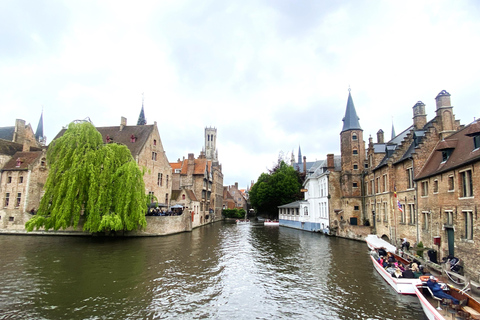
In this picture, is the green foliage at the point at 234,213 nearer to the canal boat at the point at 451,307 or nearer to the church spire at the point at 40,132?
the church spire at the point at 40,132

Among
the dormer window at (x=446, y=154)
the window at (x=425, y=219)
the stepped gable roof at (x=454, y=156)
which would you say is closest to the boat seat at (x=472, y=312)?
the stepped gable roof at (x=454, y=156)

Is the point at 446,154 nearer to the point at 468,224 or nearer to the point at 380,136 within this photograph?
the point at 468,224

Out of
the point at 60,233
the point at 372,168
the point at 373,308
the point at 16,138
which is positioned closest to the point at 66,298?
the point at 373,308

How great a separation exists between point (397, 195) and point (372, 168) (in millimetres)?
6912

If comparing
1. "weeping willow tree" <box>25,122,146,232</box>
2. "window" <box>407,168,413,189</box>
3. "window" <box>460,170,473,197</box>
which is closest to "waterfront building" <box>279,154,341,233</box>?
"window" <box>407,168,413,189</box>

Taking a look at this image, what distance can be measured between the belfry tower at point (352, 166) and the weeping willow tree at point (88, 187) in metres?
23.5

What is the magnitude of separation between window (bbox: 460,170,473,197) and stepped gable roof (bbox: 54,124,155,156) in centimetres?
3230

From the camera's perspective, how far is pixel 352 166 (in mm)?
33688

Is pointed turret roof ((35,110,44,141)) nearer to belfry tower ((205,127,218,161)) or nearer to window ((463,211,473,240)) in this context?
belfry tower ((205,127,218,161))

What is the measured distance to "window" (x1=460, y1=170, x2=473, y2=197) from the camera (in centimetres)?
1378

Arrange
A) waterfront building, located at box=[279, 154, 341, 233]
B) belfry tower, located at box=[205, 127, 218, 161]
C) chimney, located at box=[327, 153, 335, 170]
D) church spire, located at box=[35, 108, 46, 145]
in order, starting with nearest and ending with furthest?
waterfront building, located at box=[279, 154, 341, 233] < chimney, located at box=[327, 153, 335, 170] < church spire, located at box=[35, 108, 46, 145] < belfry tower, located at box=[205, 127, 218, 161]

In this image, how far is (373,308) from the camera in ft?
35.4

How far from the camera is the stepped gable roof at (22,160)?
111 ft

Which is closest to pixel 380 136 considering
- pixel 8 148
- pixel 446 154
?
pixel 446 154
